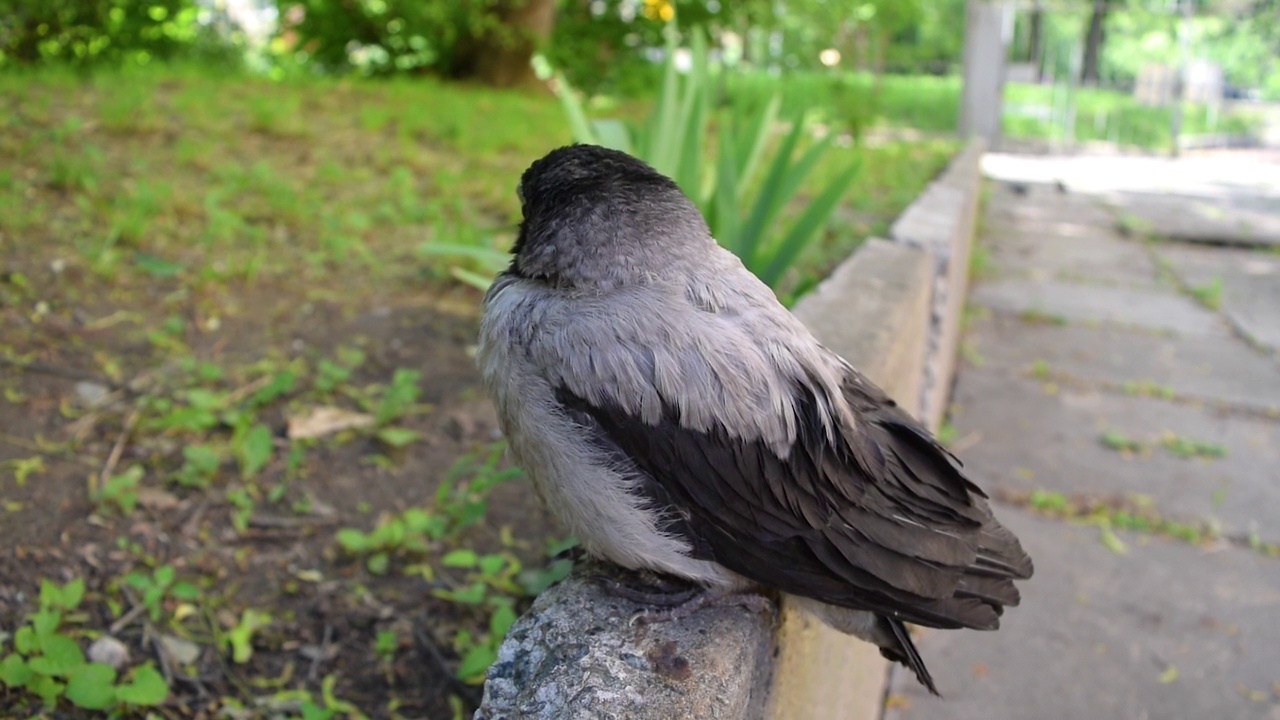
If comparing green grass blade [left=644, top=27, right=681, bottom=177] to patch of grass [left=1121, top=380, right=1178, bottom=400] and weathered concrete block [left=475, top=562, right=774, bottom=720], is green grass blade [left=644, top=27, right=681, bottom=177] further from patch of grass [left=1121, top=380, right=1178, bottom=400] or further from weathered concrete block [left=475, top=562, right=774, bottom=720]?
patch of grass [left=1121, top=380, right=1178, bottom=400]

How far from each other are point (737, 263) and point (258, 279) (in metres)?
2.68

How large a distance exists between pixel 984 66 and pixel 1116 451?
1174 cm

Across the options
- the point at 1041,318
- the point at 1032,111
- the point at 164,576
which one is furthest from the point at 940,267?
the point at 1032,111

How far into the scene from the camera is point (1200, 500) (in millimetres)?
3971

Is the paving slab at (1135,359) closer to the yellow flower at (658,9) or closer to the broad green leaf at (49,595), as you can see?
the broad green leaf at (49,595)

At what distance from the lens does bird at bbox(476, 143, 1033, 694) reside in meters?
1.65

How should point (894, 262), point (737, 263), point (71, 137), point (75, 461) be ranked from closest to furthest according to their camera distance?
point (737, 263)
point (75, 461)
point (894, 262)
point (71, 137)

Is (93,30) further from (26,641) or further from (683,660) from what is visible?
(683,660)

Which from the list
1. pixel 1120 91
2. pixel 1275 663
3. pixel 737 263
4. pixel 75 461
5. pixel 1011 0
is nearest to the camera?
pixel 737 263

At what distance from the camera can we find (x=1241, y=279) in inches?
300

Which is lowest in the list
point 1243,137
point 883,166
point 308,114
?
point 1243,137

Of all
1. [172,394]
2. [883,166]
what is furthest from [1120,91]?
[172,394]

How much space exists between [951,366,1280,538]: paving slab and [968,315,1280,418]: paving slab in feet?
0.83

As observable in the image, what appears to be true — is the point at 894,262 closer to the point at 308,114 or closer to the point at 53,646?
the point at 53,646
